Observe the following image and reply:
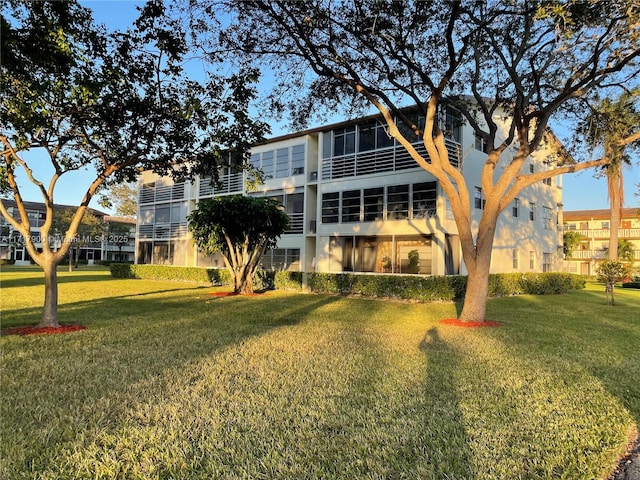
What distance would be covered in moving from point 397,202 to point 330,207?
12.7 ft

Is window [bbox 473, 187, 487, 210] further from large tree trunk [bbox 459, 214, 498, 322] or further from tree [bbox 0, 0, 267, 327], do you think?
tree [bbox 0, 0, 267, 327]

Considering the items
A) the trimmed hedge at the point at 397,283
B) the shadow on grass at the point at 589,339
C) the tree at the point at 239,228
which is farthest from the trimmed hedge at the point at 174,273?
the shadow on grass at the point at 589,339

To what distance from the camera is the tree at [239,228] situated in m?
16.7

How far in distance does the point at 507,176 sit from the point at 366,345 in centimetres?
645

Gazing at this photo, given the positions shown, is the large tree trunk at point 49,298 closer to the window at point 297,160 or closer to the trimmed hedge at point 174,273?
the trimmed hedge at point 174,273

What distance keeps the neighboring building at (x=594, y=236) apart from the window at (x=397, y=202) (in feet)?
128

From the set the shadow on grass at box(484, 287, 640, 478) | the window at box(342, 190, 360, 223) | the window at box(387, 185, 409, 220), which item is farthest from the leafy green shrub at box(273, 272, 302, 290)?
the shadow on grass at box(484, 287, 640, 478)

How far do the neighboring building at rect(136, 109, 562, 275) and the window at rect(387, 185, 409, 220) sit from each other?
0.15 ft

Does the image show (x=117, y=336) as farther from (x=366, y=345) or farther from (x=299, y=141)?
(x=299, y=141)

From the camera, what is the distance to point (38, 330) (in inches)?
334

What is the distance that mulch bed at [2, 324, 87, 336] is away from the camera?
8273 millimetres

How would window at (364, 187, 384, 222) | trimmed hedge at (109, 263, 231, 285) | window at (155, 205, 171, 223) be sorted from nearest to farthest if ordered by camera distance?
window at (364, 187, 384, 222), trimmed hedge at (109, 263, 231, 285), window at (155, 205, 171, 223)

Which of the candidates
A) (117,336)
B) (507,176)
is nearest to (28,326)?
(117,336)

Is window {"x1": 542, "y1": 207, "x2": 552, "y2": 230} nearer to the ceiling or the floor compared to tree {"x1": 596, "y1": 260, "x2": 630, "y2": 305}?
nearer to the ceiling
